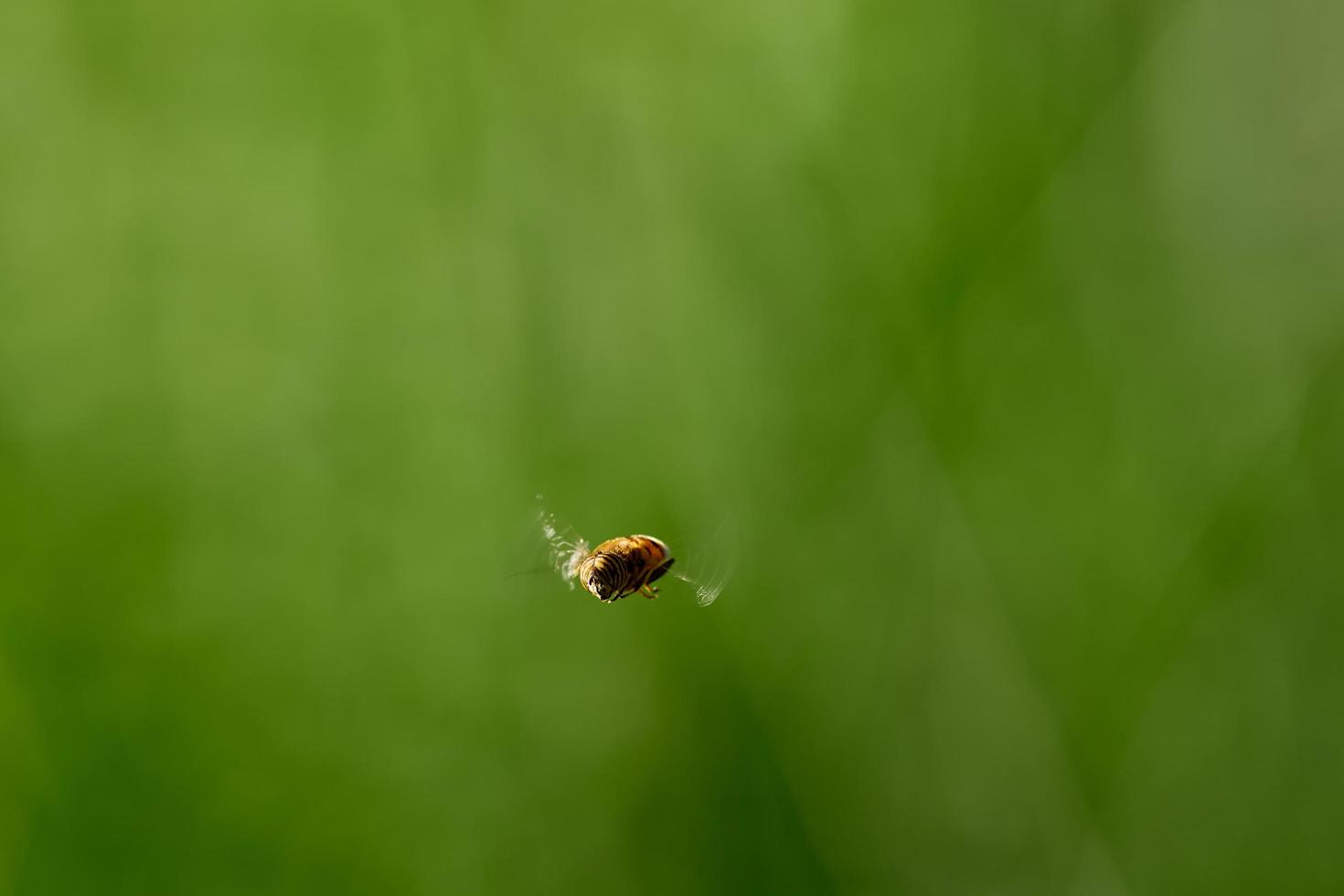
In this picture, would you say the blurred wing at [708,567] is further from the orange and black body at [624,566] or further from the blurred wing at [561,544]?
the blurred wing at [561,544]

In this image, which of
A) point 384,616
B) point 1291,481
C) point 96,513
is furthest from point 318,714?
point 1291,481

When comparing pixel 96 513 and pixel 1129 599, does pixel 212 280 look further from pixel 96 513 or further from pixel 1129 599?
pixel 1129 599

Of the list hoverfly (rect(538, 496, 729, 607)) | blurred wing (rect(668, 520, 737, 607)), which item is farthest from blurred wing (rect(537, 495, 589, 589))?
blurred wing (rect(668, 520, 737, 607))

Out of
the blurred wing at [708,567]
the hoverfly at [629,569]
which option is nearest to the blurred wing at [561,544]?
the hoverfly at [629,569]

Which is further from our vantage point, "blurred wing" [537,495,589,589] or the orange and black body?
"blurred wing" [537,495,589,589]

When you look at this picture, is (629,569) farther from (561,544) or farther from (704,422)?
(704,422)

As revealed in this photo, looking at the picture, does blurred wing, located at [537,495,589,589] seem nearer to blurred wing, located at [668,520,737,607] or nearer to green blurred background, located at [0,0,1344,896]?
green blurred background, located at [0,0,1344,896]

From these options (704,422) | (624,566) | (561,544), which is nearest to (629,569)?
(624,566)
